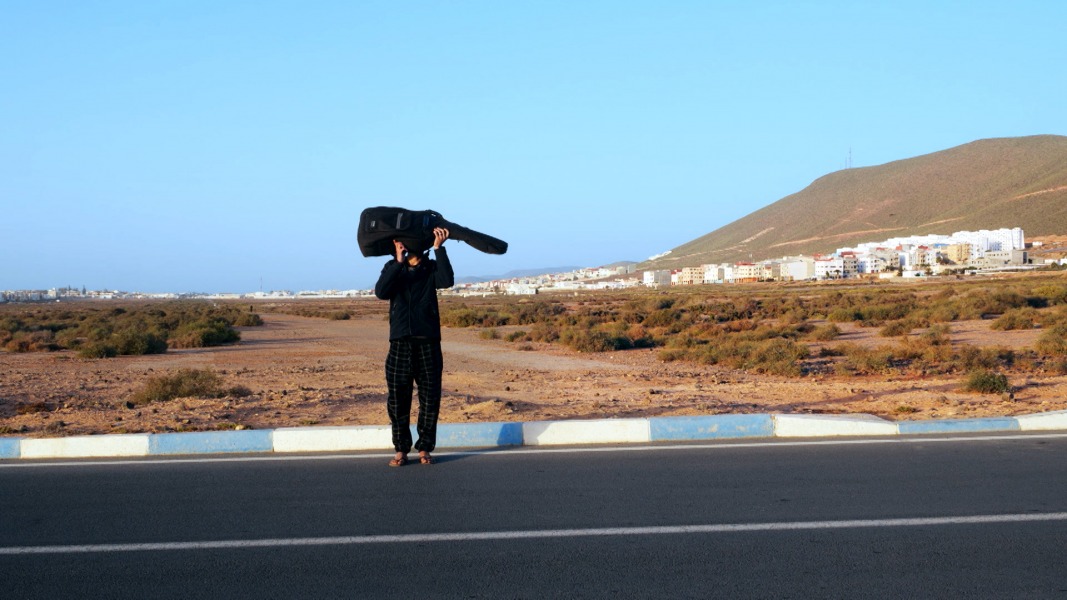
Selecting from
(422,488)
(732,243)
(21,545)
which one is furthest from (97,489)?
(732,243)

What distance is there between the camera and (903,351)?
68.5ft

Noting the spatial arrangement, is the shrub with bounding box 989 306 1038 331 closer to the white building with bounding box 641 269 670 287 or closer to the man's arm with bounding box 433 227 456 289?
the man's arm with bounding box 433 227 456 289

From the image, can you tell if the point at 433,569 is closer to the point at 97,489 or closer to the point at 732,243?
the point at 97,489

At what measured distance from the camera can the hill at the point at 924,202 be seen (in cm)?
12950

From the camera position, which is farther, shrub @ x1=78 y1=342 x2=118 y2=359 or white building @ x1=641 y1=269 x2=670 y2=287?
white building @ x1=641 y1=269 x2=670 y2=287

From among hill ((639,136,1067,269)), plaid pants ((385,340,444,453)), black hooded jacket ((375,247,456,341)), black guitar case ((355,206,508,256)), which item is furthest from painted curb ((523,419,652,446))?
hill ((639,136,1067,269))

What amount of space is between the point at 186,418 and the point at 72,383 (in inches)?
326

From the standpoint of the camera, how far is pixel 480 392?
16.7 meters

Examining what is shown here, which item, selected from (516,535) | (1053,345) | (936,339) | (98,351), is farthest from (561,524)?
(98,351)

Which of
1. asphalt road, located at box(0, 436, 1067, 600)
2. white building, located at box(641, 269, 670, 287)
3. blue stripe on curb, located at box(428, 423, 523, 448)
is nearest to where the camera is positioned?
asphalt road, located at box(0, 436, 1067, 600)

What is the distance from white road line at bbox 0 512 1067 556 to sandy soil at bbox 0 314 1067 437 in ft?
18.2

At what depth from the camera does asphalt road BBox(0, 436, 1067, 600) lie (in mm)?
4773

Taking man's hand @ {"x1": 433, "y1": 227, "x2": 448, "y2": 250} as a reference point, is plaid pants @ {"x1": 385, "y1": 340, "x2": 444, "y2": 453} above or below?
below

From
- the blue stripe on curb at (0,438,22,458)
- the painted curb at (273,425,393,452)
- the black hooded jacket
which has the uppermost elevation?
the black hooded jacket
